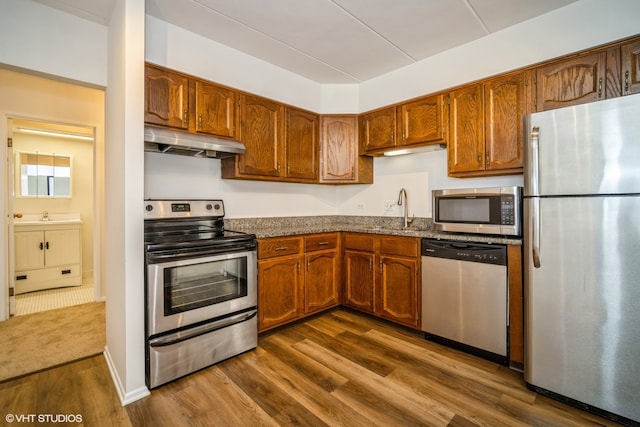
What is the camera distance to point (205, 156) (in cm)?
275

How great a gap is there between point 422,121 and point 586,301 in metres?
1.90

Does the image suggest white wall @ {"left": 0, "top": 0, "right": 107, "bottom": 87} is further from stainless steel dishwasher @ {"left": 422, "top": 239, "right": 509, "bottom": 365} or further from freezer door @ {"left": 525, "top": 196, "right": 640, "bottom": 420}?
freezer door @ {"left": 525, "top": 196, "right": 640, "bottom": 420}

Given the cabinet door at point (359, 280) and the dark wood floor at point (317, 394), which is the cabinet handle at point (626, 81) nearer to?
the dark wood floor at point (317, 394)

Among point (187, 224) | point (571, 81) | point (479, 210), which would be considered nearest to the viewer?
point (571, 81)

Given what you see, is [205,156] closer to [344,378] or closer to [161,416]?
[161,416]

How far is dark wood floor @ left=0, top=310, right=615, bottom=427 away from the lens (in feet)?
5.41

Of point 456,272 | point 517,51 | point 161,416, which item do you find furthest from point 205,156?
point 517,51

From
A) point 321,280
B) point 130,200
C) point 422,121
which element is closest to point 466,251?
point 422,121

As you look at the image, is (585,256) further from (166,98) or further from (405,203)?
(166,98)

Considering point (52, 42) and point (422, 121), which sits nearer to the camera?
point (52, 42)

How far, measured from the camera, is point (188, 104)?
240 centimetres

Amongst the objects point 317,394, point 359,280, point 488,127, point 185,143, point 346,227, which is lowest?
point 317,394

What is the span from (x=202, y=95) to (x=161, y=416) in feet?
7.53

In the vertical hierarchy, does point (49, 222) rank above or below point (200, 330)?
above
